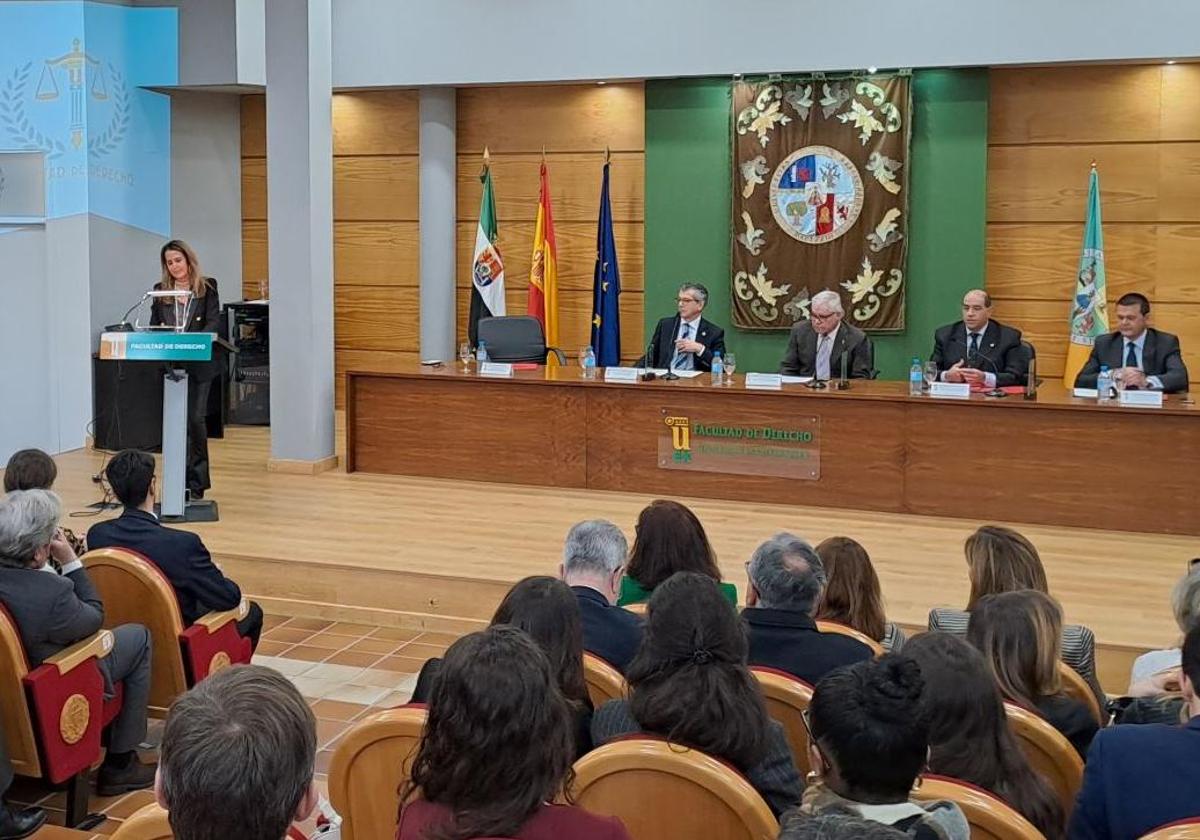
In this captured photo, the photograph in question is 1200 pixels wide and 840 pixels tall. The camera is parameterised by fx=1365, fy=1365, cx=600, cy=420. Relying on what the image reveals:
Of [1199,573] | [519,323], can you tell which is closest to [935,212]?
[519,323]

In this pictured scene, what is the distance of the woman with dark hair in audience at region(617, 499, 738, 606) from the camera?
3588 millimetres

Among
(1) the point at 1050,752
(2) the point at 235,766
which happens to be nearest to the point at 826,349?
(1) the point at 1050,752

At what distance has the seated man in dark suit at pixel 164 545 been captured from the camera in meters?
3.96

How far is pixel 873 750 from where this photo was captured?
1.88m

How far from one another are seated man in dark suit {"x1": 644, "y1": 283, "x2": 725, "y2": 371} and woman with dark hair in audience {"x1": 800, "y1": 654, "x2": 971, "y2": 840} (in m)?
5.48

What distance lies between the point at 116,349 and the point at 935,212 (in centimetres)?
496

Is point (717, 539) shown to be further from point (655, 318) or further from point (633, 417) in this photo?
point (655, 318)

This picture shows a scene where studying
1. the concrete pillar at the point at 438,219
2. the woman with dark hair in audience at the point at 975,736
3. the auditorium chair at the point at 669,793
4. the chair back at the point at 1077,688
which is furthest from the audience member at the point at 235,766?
the concrete pillar at the point at 438,219

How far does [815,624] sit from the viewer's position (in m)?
2.99

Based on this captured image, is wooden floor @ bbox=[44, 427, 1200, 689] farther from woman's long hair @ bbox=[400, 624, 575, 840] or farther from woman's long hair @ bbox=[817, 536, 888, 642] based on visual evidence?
woman's long hair @ bbox=[400, 624, 575, 840]

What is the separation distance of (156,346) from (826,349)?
3.40 metres

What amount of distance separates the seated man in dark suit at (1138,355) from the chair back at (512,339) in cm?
304

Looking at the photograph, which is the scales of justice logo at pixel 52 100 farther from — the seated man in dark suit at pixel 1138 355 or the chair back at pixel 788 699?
the chair back at pixel 788 699

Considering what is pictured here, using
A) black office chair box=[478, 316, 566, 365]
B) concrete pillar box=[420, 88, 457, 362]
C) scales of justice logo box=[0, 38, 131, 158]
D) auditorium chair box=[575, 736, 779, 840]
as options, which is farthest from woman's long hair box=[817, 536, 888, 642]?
scales of justice logo box=[0, 38, 131, 158]
